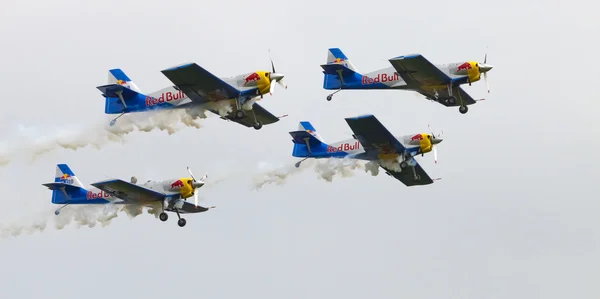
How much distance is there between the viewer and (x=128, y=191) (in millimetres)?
76062

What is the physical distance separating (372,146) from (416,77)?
347 cm

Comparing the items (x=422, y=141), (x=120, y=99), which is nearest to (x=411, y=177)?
(x=422, y=141)

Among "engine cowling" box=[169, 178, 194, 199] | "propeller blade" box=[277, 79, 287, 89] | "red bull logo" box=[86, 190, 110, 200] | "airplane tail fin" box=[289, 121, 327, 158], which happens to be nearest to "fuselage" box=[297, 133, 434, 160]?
"airplane tail fin" box=[289, 121, 327, 158]

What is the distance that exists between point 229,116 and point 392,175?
9248mm

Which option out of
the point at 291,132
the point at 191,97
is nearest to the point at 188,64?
the point at 191,97

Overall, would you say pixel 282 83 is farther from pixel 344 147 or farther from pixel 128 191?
pixel 128 191

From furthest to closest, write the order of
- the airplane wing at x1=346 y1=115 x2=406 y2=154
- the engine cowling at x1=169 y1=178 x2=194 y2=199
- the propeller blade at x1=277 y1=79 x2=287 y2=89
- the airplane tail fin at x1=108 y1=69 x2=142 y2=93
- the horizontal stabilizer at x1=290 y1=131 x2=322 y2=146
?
the horizontal stabilizer at x1=290 y1=131 x2=322 y2=146 < the airplane tail fin at x1=108 y1=69 x2=142 y2=93 < the engine cowling at x1=169 y1=178 x2=194 y2=199 < the propeller blade at x1=277 y1=79 x2=287 y2=89 < the airplane wing at x1=346 y1=115 x2=406 y2=154

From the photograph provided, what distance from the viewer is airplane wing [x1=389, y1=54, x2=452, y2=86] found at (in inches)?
3017

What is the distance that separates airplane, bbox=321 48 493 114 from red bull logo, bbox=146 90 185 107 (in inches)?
267

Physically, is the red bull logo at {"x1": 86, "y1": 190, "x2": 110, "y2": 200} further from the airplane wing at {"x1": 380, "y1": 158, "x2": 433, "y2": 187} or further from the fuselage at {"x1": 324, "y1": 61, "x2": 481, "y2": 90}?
the airplane wing at {"x1": 380, "y1": 158, "x2": 433, "y2": 187}

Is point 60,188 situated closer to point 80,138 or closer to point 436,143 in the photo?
point 80,138

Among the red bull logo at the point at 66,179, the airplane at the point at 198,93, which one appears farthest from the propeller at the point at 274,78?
the red bull logo at the point at 66,179

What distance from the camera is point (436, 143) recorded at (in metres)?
78.5

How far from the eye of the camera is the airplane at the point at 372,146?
76.6 m
